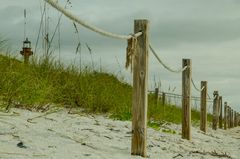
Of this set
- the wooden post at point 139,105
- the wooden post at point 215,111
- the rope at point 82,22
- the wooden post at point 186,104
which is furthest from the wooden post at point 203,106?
the rope at point 82,22

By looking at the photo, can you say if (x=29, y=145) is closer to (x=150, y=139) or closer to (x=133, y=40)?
(x=133, y=40)

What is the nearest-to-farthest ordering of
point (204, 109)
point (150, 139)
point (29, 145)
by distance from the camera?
point (29, 145) < point (150, 139) < point (204, 109)

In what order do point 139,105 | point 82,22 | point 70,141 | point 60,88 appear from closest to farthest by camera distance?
point 82,22 → point 70,141 → point 139,105 → point 60,88

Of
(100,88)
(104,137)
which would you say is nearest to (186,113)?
(100,88)

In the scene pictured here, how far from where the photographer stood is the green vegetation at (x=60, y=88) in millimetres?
5660

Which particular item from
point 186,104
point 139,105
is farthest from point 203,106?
point 139,105

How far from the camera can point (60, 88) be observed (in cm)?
762

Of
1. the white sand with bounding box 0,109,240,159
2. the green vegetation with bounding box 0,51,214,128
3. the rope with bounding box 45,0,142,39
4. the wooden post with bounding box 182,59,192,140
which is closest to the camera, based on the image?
the rope with bounding box 45,0,142,39

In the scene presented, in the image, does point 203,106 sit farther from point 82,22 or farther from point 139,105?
point 82,22

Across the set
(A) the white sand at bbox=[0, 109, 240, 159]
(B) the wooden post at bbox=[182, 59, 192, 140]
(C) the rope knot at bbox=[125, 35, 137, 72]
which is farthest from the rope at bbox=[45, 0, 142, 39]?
(B) the wooden post at bbox=[182, 59, 192, 140]

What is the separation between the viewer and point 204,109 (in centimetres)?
1097

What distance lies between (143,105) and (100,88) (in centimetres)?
395

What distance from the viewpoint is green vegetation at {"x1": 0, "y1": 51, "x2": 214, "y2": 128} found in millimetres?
5660

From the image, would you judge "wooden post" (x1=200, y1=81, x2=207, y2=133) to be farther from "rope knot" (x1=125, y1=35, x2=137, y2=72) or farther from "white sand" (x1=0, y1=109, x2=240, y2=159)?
"rope knot" (x1=125, y1=35, x2=137, y2=72)
